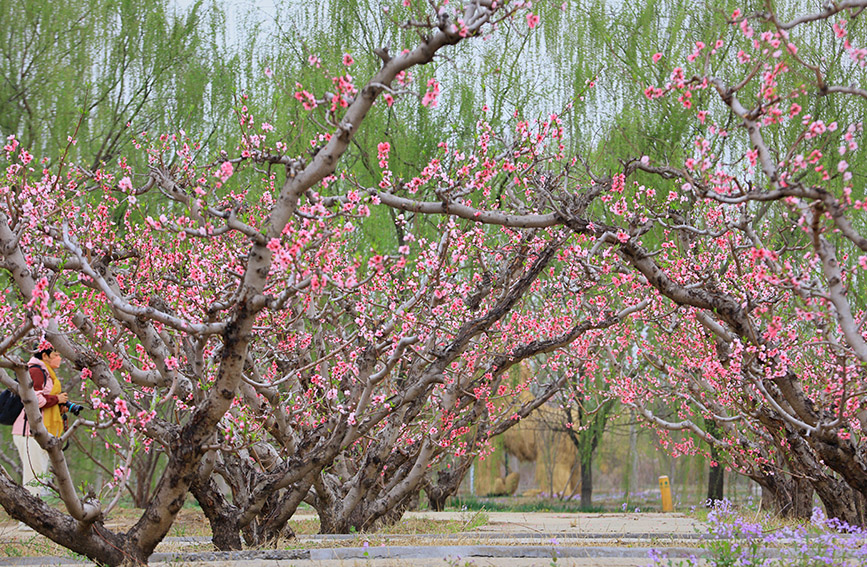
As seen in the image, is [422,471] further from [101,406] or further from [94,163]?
[94,163]

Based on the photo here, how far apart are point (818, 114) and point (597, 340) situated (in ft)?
14.8

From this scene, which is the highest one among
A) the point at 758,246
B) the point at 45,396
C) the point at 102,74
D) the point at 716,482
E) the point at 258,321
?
the point at 102,74

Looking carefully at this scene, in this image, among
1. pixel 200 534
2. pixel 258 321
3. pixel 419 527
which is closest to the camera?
pixel 258 321

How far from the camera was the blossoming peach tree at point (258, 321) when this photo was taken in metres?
3.94

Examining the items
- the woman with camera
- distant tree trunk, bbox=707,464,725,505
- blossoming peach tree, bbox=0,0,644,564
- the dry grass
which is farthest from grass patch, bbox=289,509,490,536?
distant tree trunk, bbox=707,464,725,505

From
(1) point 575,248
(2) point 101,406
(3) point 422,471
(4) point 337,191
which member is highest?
(4) point 337,191

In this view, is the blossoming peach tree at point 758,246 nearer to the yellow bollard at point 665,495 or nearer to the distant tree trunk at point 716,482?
the distant tree trunk at point 716,482

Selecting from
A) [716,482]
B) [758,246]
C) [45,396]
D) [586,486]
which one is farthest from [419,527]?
[586,486]

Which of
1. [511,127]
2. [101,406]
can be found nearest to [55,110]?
[511,127]

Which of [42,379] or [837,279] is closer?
[837,279]

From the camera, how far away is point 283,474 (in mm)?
Result: 5723

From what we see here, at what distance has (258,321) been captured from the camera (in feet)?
25.3

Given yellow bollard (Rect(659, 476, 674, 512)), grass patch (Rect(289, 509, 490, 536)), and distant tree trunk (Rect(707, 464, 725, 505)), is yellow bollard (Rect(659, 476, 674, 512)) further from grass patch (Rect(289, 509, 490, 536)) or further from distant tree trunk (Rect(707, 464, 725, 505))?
grass patch (Rect(289, 509, 490, 536))

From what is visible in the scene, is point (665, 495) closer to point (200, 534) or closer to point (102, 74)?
point (200, 534)
